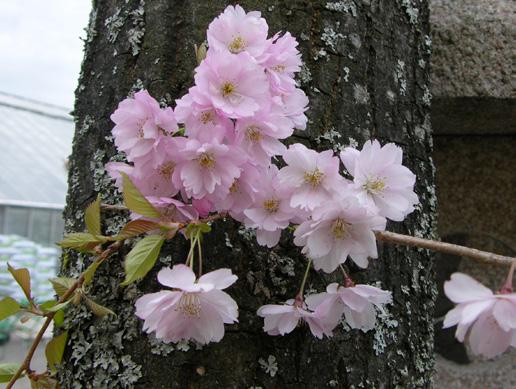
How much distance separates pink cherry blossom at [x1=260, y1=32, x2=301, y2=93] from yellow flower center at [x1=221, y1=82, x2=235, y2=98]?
5 cm

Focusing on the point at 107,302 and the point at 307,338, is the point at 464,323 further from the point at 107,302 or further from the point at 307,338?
the point at 107,302

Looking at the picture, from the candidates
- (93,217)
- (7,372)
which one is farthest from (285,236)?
(7,372)

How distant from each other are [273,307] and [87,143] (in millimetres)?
353

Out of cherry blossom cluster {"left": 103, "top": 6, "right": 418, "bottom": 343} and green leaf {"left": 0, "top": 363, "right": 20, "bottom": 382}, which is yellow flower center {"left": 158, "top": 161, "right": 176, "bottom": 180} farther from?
green leaf {"left": 0, "top": 363, "right": 20, "bottom": 382}

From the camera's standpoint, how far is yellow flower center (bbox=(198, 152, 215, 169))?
19.0 inches

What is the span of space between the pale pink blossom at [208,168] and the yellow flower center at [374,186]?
0.36ft

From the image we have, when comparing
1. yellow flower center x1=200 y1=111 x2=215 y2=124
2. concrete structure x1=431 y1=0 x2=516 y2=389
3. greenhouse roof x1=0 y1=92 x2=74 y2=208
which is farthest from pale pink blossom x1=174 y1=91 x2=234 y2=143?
greenhouse roof x1=0 y1=92 x2=74 y2=208

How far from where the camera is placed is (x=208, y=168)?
49 cm

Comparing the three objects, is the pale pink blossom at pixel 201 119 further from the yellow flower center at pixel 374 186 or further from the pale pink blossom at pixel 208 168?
the yellow flower center at pixel 374 186

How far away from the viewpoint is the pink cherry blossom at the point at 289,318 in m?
0.56

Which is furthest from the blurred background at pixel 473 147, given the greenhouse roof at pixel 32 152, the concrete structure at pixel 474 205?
the greenhouse roof at pixel 32 152

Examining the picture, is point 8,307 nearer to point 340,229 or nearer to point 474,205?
point 340,229

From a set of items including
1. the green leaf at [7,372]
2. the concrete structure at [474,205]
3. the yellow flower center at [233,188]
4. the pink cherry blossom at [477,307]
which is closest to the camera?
the pink cherry blossom at [477,307]

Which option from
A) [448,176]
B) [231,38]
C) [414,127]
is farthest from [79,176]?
[448,176]
